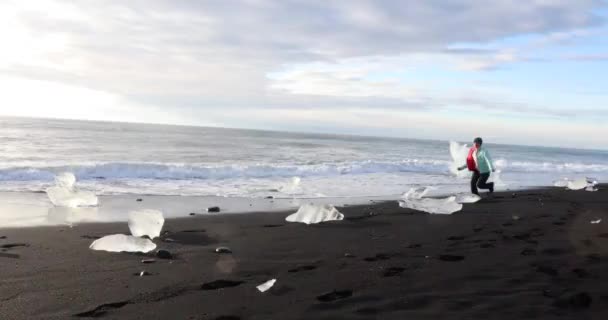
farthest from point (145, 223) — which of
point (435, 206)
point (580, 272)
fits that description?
point (435, 206)

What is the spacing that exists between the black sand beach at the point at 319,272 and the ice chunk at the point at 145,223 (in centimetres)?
18

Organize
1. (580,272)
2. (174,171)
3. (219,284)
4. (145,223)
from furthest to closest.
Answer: (174,171), (145,223), (580,272), (219,284)

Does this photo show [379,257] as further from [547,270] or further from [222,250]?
[222,250]

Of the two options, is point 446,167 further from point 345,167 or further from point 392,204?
point 392,204

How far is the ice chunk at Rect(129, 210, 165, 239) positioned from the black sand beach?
0.18 meters

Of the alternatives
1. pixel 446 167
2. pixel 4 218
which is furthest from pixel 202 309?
pixel 446 167

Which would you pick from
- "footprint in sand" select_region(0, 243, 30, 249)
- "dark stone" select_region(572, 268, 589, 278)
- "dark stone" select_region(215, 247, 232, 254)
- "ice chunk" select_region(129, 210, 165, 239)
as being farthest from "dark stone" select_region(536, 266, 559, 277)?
"footprint in sand" select_region(0, 243, 30, 249)

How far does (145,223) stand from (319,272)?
2666 millimetres

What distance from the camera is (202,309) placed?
3.57 meters

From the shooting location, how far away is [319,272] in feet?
15.4

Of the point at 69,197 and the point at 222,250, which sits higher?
the point at 69,197

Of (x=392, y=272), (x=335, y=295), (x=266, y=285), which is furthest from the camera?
(x=392, y=272)

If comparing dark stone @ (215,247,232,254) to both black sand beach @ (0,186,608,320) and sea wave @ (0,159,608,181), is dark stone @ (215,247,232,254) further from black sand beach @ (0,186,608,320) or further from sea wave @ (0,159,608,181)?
sea wave @ (0,159,608,181)

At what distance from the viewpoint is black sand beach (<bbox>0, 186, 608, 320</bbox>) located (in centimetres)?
357
